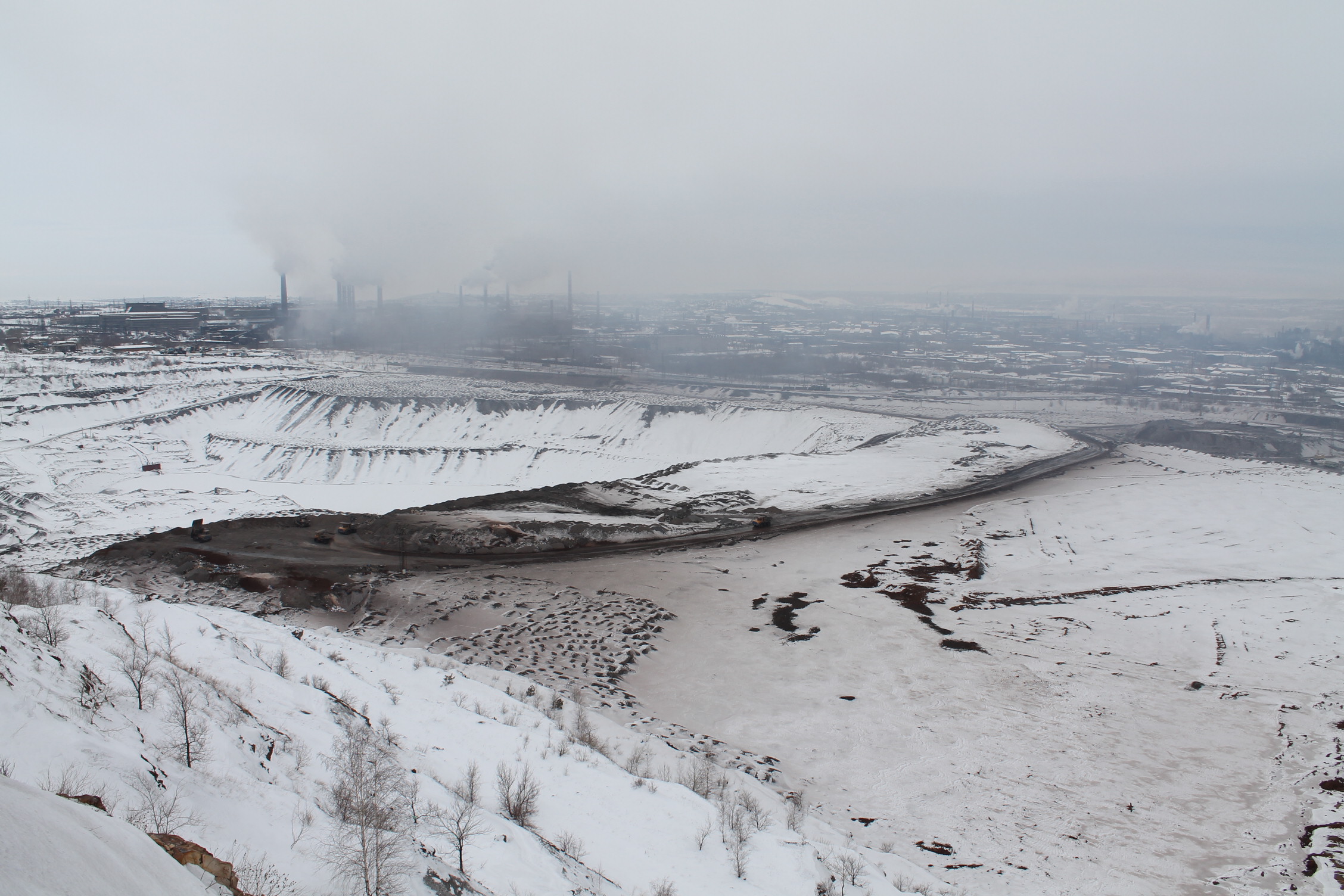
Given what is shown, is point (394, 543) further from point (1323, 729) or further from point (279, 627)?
point (1323, 729)

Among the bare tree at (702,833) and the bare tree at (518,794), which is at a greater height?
the bare tree at (518,794)

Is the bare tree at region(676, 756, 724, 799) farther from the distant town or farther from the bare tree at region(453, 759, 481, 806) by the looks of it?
the distant town

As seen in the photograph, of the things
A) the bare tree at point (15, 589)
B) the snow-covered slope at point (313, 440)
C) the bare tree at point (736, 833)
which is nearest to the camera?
the bare tree at point (736, 833)

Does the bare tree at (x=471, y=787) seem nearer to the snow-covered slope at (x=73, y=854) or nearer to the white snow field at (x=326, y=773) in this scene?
the white snow field at (x=326, y=773)

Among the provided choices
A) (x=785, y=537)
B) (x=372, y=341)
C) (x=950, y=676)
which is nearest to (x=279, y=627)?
(x=950, y=676)

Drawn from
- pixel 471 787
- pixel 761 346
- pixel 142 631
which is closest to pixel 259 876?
pixel 471 787

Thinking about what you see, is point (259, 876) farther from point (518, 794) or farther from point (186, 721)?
point (518, 794)

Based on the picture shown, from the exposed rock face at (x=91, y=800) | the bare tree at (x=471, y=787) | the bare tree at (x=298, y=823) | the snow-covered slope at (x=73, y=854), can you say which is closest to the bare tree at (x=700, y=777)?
the bare tree at (x=471, y=787)
